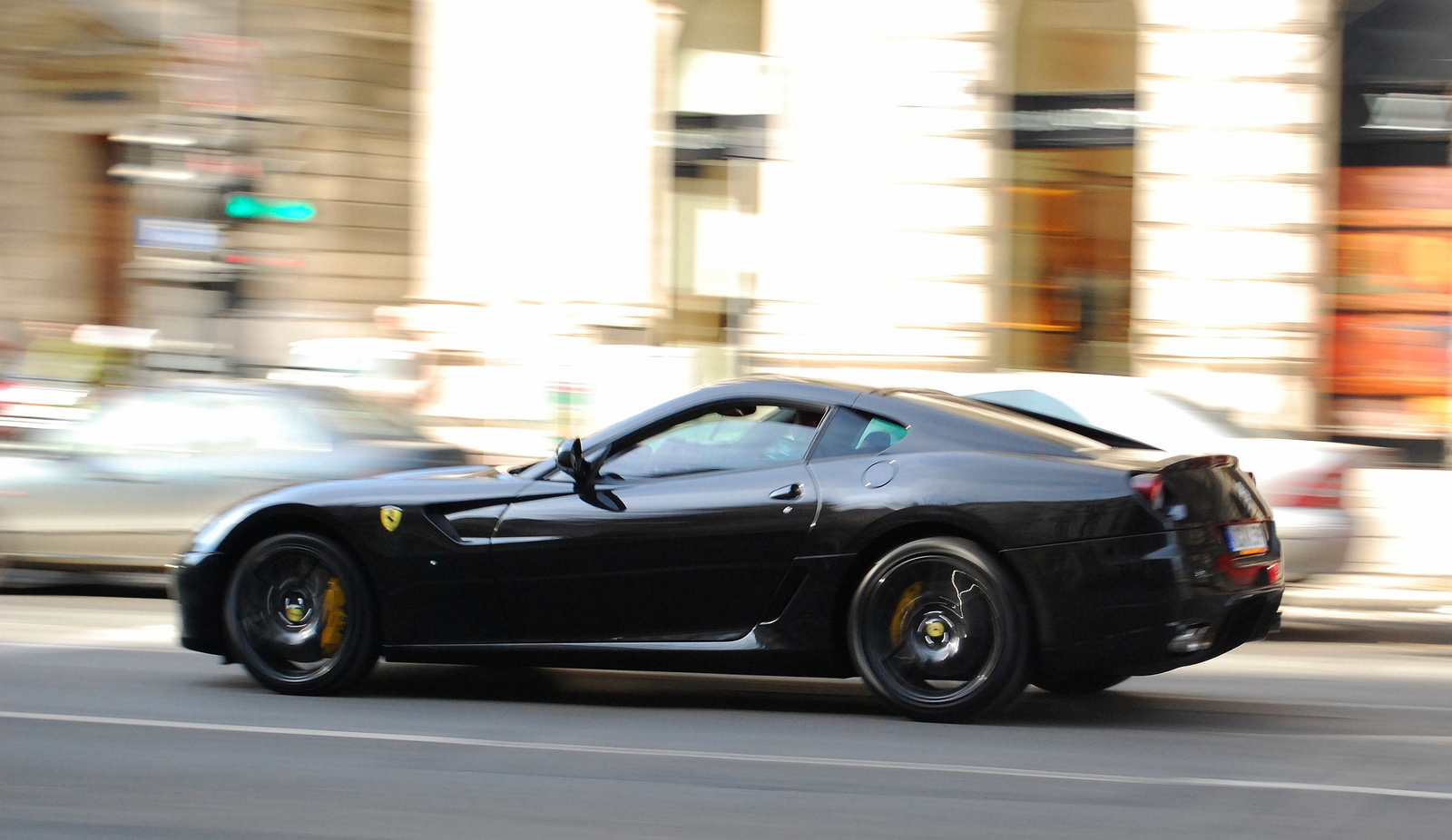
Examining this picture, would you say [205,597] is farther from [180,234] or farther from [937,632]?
[180,234]

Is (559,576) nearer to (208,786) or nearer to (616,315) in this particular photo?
(208,786)

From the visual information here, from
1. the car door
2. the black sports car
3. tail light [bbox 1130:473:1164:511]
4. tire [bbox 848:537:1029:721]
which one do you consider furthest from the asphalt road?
tail light [bbox 1130:473:1164:511]

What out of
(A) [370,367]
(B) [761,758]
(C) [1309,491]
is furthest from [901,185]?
(B) [761,758]

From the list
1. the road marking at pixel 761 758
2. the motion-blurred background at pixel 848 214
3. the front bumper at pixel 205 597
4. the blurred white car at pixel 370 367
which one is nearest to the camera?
the road marking at pixel 761 758

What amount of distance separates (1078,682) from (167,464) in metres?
5.92

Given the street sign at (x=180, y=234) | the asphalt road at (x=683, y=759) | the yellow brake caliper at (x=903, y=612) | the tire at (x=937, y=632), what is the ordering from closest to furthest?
the asphalt road at (x=683, y=759) < the tire at (x=937, y=632) < the yellow brake caliper at (x=903, y=612) < the street sign at (x=180, y=234)

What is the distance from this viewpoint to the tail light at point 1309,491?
31.8 feet

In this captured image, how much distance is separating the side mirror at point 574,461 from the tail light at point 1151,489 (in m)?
1.87

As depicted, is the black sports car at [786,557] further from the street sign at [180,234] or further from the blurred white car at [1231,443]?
the street sign at [180,234]

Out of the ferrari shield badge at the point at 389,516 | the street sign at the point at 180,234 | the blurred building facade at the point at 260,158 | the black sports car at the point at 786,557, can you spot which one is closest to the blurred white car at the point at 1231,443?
the black sports car at the point at 786,557

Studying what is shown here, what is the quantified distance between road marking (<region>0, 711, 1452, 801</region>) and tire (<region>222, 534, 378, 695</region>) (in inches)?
20.9

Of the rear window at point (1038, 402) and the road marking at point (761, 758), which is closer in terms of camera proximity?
the road marking at point (761, 758)

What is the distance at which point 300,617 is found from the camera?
6715 millimetres

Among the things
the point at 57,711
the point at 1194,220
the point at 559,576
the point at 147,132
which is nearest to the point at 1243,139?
the point at 1194,220
